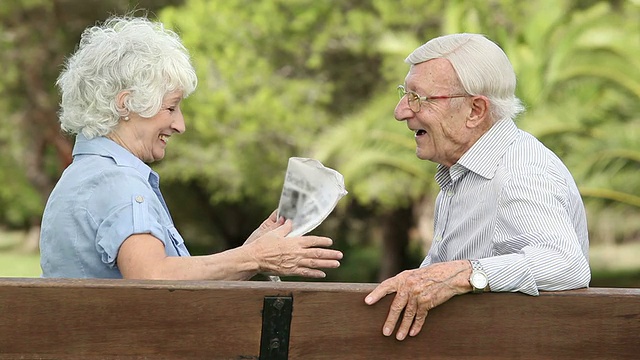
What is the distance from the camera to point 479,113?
3.11 meters

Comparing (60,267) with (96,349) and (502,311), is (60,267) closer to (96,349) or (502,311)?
(96,349)

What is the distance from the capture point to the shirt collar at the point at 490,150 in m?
3.00

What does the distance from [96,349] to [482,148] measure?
141 centimetres

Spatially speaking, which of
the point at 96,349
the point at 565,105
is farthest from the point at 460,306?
the point at 565,105

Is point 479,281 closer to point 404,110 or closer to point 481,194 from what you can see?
point 481,194

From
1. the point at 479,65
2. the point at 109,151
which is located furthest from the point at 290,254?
the point at 479,65

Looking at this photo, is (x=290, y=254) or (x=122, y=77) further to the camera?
(x=122, y=77)

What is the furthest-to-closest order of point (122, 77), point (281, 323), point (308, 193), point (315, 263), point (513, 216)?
1. point (308, 193)
2. point (122, 77)
3. point (513, 216)
4. point (315, 263)
5. point (281, 323)

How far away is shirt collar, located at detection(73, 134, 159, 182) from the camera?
9.00 feet

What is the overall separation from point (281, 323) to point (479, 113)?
117 centimetres

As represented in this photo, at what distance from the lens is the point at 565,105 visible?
37.0 feet

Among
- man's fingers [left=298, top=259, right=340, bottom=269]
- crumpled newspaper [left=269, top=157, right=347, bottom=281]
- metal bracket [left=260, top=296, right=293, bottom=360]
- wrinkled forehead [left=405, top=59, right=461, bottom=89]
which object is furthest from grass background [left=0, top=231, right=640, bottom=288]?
metal bracket [left=260, top=296, right=293, bottom=360]

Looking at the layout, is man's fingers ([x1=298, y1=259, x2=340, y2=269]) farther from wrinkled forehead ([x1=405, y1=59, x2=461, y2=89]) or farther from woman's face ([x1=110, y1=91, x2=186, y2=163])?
wrinkled forehead ([x1=405, y1=59, x2=461, y2=89])

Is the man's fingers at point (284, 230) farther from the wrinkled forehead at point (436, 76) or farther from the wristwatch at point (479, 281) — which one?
the wrinkled forehead at point (436, 76)
